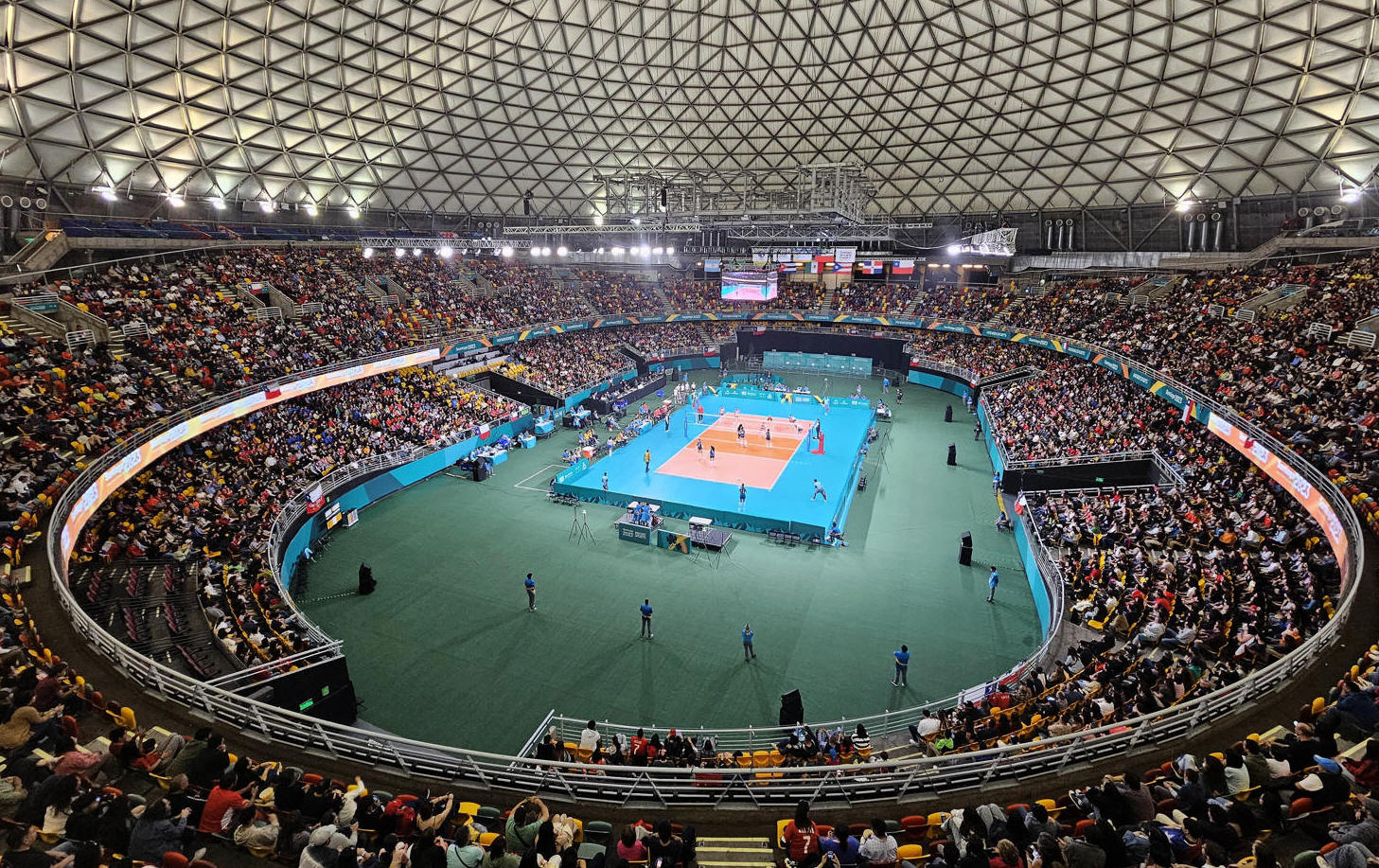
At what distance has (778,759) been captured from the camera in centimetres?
A: 1302

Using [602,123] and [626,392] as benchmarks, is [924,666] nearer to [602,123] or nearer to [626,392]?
[626,392]

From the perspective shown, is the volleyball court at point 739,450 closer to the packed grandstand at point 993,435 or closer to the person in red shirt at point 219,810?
the packed grandstand at point 993,435

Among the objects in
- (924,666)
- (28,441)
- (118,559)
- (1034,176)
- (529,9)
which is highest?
(529,9)

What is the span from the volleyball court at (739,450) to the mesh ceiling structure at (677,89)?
23.0 meters

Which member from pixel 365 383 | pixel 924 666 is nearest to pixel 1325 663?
pixel 924 666

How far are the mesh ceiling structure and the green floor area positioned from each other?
24.6 m

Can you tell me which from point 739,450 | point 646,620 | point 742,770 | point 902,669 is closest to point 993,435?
point 739,450

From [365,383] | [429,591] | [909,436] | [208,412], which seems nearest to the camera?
[429,591]

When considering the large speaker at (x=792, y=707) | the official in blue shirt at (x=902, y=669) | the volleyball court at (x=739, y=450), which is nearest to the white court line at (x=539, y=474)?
the volleyball court at (x=739, y=450)

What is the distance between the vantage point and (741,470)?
3531 centimetres

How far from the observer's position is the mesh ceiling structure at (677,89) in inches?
1212

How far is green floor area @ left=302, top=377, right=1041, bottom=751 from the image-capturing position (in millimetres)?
16891

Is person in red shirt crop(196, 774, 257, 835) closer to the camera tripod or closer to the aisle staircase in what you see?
the aisle staircase

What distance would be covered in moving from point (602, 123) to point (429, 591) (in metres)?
38.2
